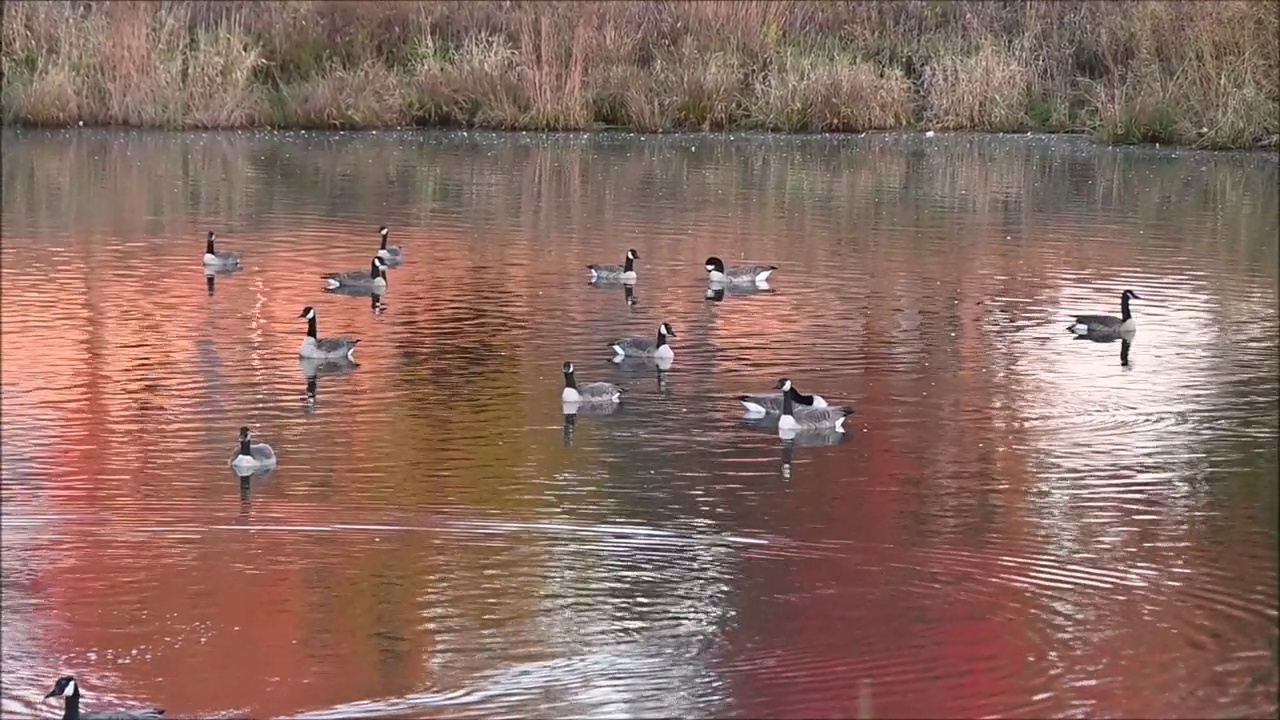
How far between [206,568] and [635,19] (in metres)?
24.7

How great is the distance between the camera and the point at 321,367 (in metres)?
15.3

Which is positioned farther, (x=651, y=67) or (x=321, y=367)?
(x=651, y=67)

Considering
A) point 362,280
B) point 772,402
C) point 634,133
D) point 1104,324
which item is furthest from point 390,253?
point 634,133

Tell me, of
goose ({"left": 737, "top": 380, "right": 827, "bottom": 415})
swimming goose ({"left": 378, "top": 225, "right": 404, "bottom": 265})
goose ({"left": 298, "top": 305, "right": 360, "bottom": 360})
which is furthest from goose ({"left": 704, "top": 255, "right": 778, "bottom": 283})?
goose ({"left": 737, "top": 380, "right": 827, "bottom": 415})

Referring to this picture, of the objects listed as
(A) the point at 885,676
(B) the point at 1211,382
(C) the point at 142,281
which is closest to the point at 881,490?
(A) the point at 885,676

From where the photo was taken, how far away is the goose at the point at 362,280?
734 inches

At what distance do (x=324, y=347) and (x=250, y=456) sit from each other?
3.65m

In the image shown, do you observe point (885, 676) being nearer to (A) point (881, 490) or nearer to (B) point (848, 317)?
(A) point (881, 490)

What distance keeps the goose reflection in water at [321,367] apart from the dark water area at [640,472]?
7 centimetres

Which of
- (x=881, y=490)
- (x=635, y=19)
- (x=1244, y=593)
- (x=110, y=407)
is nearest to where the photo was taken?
(x=1244, y=593)

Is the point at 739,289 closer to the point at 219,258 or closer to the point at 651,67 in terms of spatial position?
the point at 219,258

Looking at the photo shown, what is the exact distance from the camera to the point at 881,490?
11.8 meters

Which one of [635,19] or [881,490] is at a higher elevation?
[635,19]

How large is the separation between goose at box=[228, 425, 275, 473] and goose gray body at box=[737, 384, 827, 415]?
321cm
